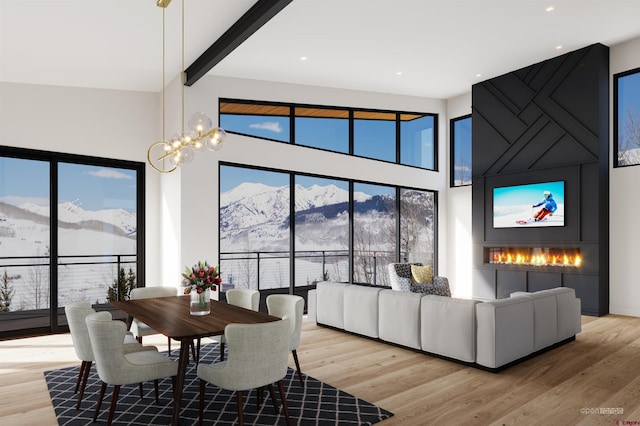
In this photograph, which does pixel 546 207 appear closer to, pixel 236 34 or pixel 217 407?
pixel 236 34

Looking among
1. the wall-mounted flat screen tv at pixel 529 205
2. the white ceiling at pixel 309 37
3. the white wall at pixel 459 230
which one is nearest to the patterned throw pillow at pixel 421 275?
the wall-mounted flat screen tv at pixel 529 205

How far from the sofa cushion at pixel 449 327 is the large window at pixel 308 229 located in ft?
9.82

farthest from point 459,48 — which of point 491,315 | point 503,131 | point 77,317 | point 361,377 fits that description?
point 77,317

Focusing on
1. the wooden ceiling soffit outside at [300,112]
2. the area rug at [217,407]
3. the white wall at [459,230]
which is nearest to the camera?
the area rug at [217,407]

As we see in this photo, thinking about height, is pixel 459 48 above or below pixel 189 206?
above

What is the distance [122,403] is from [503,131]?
728cm

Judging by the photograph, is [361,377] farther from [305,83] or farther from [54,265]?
[305,83]

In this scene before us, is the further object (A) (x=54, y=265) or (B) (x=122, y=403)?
(A) (x=54, y=265)

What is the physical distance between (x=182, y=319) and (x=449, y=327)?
2550mm

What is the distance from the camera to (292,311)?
3.86 meters

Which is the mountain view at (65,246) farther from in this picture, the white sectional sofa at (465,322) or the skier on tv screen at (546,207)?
the skier on tv screen at (546,207)

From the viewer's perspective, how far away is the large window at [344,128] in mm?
7012

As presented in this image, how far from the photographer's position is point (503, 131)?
26.4ft

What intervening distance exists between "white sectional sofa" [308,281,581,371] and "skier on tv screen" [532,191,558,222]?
2.33 meters
